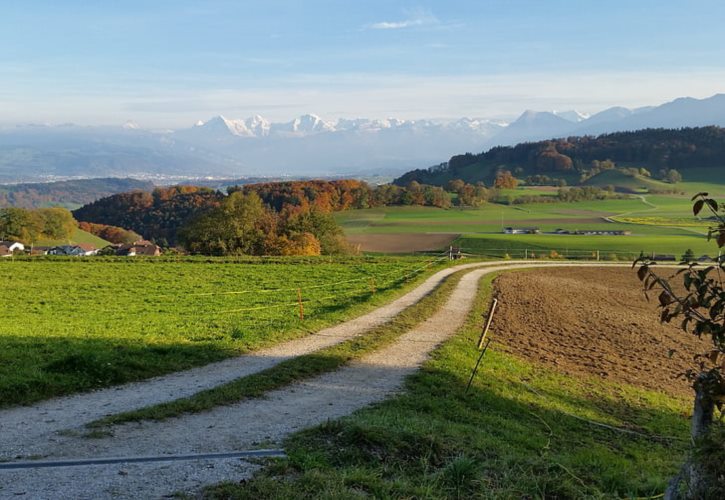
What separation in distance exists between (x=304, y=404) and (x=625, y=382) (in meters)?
9.74

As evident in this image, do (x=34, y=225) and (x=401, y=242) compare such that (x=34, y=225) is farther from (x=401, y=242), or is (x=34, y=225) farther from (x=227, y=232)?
(x=401, y=242)

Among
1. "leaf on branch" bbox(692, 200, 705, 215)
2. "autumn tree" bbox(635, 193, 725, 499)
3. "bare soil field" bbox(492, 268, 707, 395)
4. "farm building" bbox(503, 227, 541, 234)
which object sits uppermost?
"leaf on branch" bbox(692, 200, 705, 215)

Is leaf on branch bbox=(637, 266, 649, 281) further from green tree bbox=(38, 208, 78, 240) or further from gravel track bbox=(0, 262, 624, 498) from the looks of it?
green tree bbox=(38, 208, 78, 240)

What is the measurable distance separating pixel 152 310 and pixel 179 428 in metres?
14.2

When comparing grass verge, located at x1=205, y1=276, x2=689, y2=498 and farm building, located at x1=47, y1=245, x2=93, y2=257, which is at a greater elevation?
grass verge, located at x1=205, y1=276, x2=689, y2=498

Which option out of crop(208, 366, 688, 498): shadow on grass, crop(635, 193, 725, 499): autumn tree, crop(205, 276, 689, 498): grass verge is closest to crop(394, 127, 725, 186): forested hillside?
crop(205, 276, 689, 498): grass verge

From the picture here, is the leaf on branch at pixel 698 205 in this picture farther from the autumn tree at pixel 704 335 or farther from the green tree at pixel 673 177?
the green tree at pixel 673 177

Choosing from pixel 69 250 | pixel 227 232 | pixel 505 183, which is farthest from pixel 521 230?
pixel 505 183

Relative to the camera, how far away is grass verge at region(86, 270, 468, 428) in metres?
9.91

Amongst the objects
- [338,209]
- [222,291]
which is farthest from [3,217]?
[222,291]

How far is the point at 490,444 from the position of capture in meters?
8.84

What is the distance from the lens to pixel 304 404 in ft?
36.9

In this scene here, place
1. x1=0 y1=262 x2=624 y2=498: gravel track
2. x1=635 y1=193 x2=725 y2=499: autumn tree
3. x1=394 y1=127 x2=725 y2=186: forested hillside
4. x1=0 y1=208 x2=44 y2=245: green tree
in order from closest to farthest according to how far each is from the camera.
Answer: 1. x1=635 y1=193 x2=725 y2=499: autumn tree
2. x1=0 y1=262 x2=624 y2=498: gravel track
3. x1=0 y1=208 x2=44 y2=245: green tree
4. x1=394 y1=127 x2=725 y2=186: forested hillside

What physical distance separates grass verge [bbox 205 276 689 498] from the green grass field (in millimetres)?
5414
